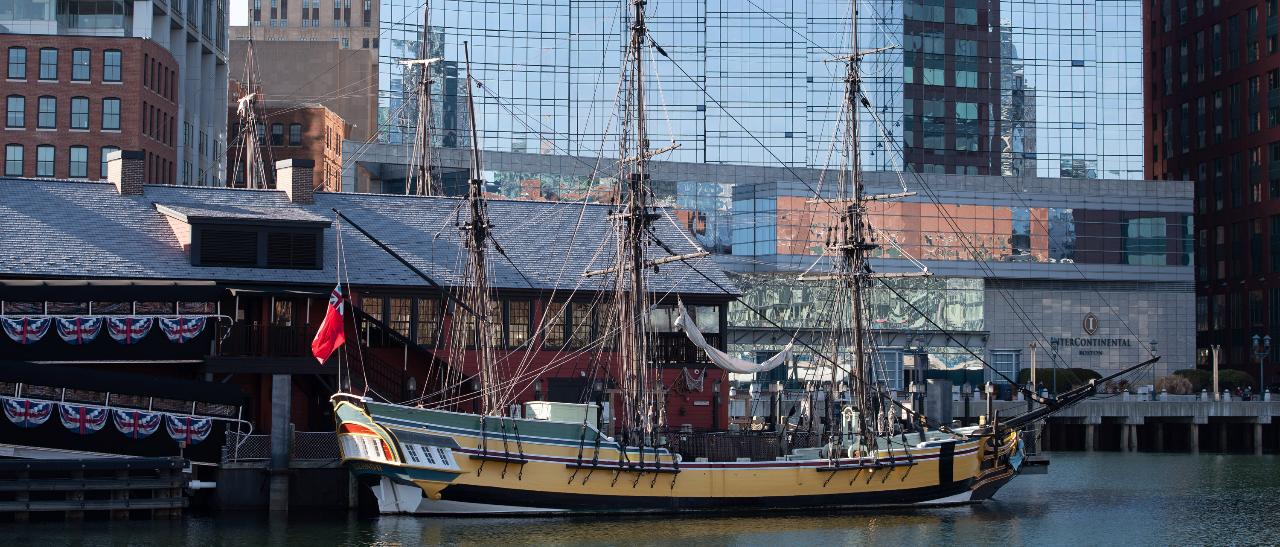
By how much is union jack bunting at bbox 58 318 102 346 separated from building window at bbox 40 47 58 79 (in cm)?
5766

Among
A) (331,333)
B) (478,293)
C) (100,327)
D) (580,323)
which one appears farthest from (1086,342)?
(100,327)

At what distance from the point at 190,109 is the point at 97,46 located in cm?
1805

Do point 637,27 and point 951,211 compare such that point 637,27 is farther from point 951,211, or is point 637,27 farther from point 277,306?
point 951,211

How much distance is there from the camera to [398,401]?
59188 millimetres

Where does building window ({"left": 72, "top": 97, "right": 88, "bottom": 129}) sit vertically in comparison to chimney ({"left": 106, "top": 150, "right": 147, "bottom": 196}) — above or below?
above

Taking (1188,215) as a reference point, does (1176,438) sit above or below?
below

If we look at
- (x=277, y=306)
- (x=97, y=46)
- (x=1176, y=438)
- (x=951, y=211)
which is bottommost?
(x=1176, y=438)

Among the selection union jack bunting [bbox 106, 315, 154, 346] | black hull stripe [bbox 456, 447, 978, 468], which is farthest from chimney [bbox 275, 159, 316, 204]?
black hull stripe [bbox 456, 447, 978, 468]

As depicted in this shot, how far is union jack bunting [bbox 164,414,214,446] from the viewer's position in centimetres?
5266

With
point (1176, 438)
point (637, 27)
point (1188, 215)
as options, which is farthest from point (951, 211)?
point (637, 27)

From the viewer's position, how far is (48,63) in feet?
349

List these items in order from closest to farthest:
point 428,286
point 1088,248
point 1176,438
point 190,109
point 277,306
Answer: point 277,306
point 428,286
point 1176,438
point 190,109
point 1088,248

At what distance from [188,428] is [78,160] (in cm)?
5934

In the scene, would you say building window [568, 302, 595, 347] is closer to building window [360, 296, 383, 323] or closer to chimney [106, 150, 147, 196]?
building window [360, 296, 383, 323]
